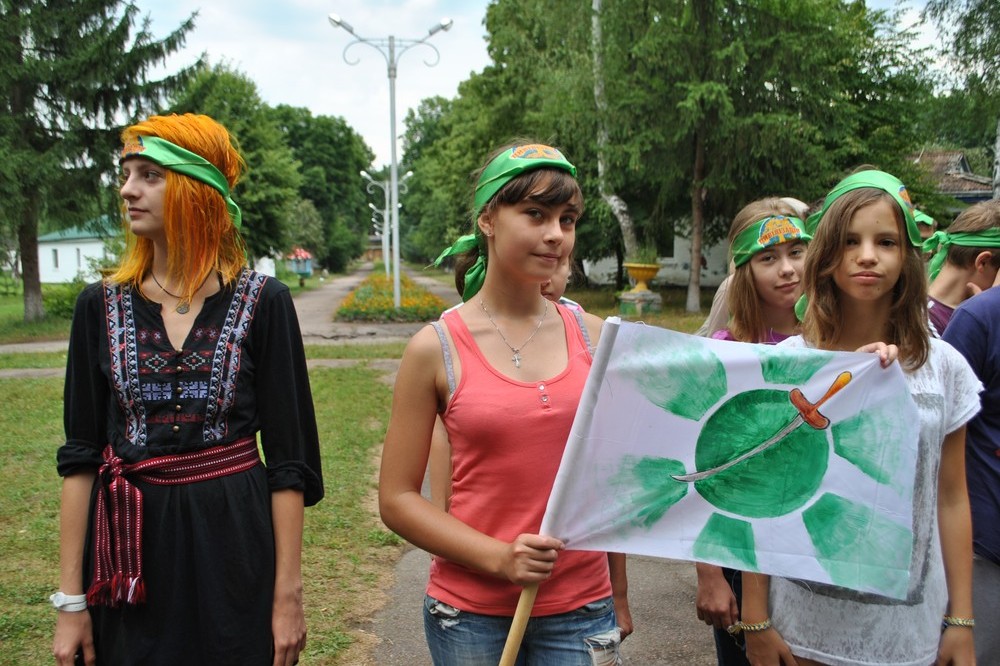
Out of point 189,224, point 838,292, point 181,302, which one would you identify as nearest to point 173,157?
point 189,224

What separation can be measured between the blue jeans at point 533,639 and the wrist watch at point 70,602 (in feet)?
2.97

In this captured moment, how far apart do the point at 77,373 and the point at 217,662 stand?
824mm

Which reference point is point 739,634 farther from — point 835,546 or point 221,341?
point 221,341

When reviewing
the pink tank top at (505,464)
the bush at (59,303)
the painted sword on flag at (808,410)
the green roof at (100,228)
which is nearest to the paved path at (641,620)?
the pink tank top at (505,464)

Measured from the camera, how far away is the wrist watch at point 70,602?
6.55 feet

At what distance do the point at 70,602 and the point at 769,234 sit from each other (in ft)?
7.72

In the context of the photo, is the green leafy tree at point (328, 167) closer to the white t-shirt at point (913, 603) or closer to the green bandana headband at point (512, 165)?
the green bandana headband at point (512, 165)

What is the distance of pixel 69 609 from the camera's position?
200cm

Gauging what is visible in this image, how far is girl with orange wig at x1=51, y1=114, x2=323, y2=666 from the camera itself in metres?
2.00

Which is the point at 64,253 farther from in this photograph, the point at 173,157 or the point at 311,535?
the point at 173,157

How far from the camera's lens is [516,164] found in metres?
1.92

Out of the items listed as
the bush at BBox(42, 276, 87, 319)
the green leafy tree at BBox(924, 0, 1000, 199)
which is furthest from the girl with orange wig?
the bush at BBox(42, 276, 87, 319)

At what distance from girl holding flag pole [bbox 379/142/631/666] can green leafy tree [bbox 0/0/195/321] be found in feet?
71.8

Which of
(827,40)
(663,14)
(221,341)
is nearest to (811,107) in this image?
(827,40)
